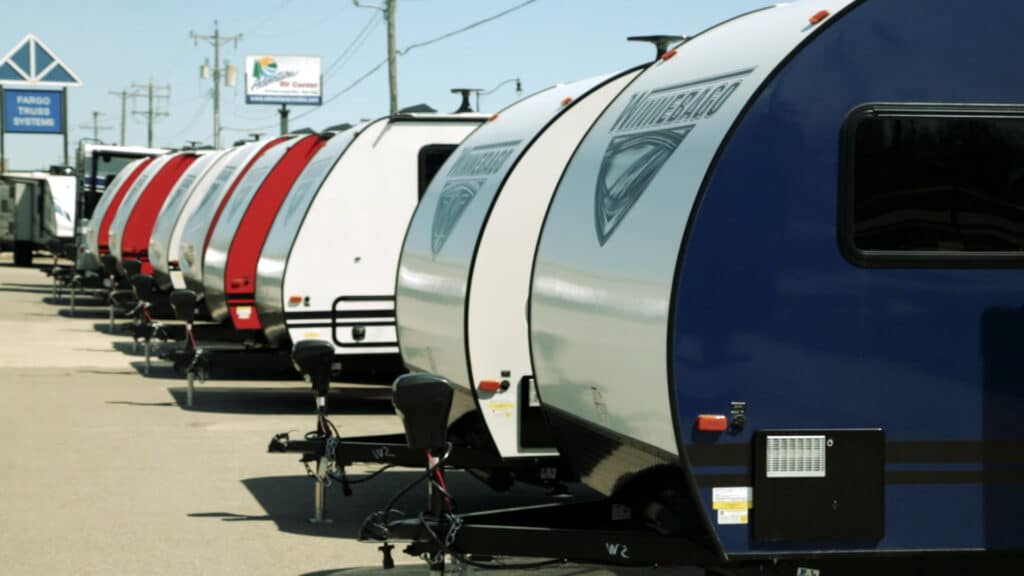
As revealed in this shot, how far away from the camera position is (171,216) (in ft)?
80.5

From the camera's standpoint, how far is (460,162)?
11164 millimetres

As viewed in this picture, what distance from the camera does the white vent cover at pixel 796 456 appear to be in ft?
21.6

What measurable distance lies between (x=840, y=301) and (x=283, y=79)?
97023 millimetres

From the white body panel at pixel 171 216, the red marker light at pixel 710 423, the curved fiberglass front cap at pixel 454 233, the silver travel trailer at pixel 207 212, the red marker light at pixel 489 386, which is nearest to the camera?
the red marker light at pixel 710 423

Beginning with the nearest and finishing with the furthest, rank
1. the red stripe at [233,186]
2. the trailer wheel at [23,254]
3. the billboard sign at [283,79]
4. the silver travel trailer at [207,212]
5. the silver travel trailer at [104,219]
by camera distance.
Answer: the red stripe at [233,186] < the silver travel trailer at [207,212] < the silver travel trailer at [104,219] < the trailer wheel at [23,254] < the billboard sign at [283,79]

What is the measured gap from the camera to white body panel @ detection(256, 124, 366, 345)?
15.9 metres

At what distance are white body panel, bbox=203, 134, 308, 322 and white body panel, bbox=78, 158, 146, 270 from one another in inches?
548

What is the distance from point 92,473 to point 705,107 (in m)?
7.39

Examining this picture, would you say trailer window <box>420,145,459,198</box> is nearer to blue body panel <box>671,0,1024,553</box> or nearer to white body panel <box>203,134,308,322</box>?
white body panel <box>203,134,308,322</box>

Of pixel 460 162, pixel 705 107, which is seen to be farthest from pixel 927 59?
pixel 460 162

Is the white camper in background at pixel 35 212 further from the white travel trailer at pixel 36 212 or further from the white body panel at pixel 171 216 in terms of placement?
the white body panel at pixel 171 216

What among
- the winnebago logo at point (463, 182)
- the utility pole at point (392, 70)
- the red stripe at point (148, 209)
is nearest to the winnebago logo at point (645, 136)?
the winnebago logo at point (463, 182)

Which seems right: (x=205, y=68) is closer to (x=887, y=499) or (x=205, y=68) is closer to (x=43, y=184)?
(x=43, y=184)

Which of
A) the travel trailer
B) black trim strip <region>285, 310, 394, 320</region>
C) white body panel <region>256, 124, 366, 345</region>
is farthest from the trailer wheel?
black trim strip <region>285, 310, 394, 320</region>
